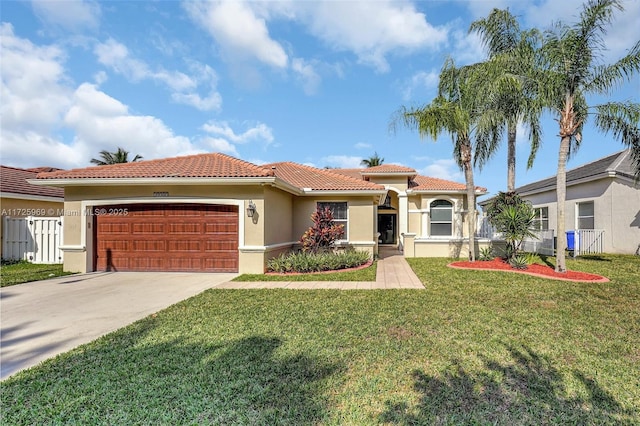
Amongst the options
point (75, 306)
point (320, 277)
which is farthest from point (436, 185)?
point (75, 306)

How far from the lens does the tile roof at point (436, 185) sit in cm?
1791

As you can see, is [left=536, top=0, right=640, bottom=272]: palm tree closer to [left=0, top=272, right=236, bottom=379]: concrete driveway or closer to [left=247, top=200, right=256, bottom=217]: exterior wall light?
[left=247, top=200, right=256, bottom=217]: exterior wall light

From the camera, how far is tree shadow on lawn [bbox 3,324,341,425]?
3016 mm

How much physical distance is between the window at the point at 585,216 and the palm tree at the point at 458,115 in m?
9.16

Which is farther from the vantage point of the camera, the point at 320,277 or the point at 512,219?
the point at 512,219

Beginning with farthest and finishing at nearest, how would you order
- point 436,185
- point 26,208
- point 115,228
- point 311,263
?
1. point 436,185
2. point 26,208
3. point 115,228
4. point 311,263

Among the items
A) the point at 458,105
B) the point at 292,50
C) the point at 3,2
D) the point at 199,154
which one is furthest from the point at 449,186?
the point at 3,2

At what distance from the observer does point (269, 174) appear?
1041 cm

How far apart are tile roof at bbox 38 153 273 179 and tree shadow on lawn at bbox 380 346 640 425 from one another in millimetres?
8214

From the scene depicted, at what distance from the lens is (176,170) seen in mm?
11336

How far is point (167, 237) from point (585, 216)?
2177 centimetres

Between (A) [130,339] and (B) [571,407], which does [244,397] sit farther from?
(B) [571,407]

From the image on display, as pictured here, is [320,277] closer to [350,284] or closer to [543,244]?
[350,284]

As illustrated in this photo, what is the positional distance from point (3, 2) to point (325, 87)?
1351 cm
